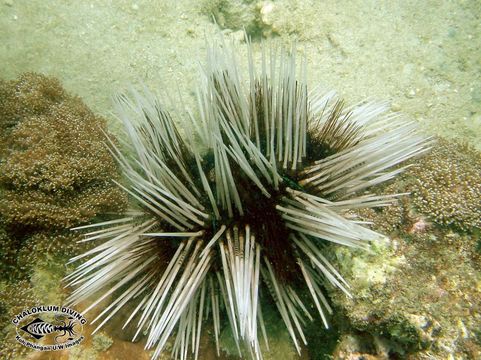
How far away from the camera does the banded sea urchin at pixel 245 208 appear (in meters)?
2.32

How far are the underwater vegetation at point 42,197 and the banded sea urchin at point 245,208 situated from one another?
11.4 inches

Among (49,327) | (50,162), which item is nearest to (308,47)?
(50,162)

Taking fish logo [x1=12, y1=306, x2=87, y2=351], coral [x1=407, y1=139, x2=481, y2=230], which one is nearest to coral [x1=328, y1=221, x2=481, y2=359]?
coral [x1=407, y1=139, x2=481, y2=230]

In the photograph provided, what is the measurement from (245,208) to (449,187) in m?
1.53

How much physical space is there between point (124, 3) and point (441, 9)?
368 cm

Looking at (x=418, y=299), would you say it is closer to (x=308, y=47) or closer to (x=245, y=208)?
(x=245, y=208)

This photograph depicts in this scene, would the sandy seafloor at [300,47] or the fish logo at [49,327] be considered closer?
the fish logo at [49,327]

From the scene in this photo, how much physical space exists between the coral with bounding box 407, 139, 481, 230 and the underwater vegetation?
232 cm

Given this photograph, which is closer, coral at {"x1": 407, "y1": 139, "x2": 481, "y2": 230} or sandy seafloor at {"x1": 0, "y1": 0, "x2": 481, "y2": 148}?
coral at {"x1": 407, "y1": 139, "x2": 481, "y2": 230}

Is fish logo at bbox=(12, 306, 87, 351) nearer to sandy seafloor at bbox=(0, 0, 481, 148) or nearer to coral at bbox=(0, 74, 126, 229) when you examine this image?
coral at bbox=(0, 74, 126, 229)

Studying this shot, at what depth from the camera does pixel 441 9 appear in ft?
14.3

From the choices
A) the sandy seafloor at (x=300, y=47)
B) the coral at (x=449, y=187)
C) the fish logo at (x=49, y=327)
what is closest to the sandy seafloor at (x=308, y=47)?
the sandy seafloor at (x=300, y=47)

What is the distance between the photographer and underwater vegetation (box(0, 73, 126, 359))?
108 inches

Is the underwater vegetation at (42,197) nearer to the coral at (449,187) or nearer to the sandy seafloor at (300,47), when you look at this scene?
the sandy seafloor at (300,47)
